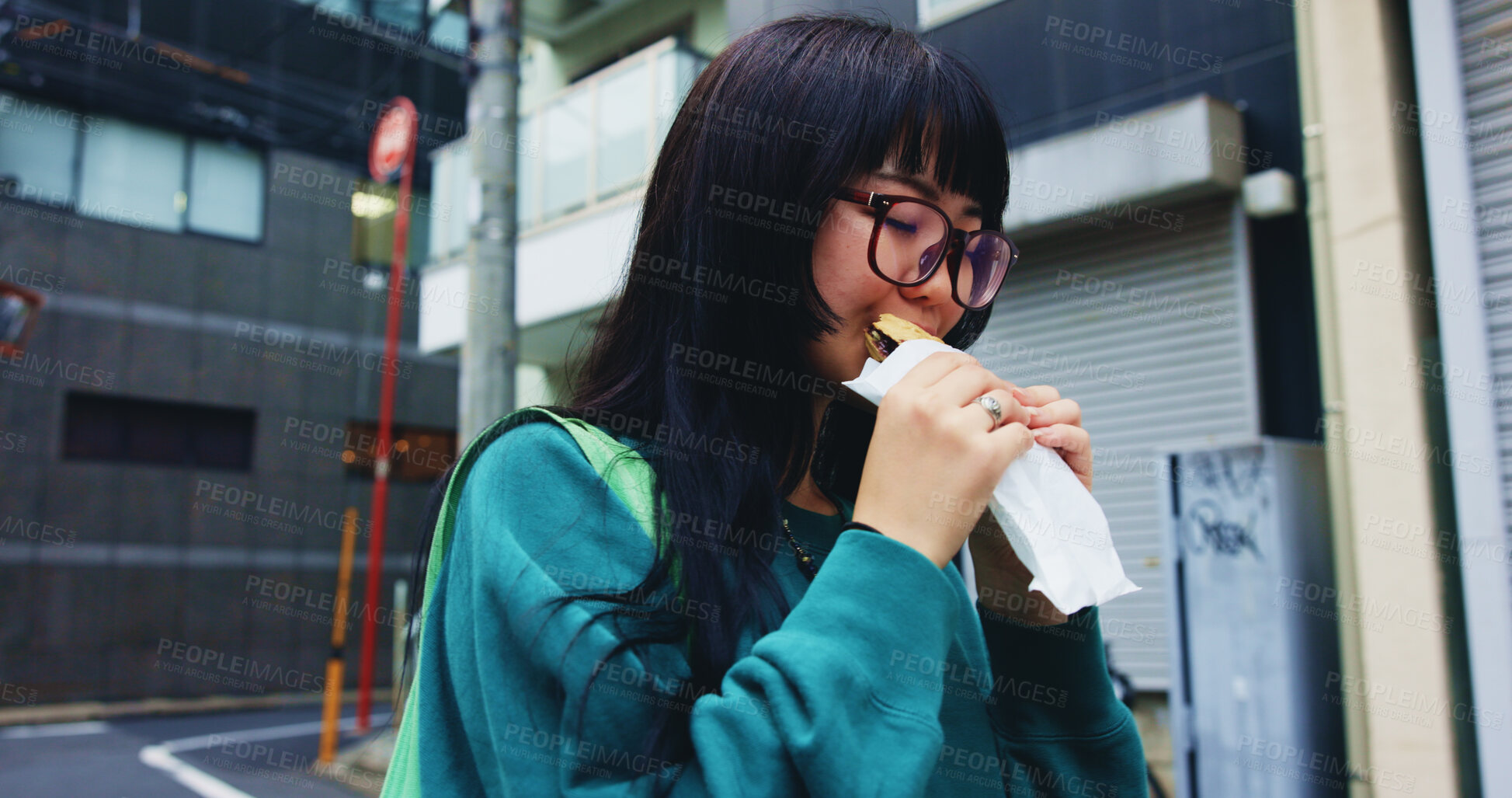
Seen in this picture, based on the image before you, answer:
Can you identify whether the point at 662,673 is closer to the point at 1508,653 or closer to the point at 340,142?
the point at 1508,653

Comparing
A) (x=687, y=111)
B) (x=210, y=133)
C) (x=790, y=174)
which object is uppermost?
(x=210, y=133)

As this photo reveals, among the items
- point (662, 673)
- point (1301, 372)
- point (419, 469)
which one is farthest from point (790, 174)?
point (419, 469)

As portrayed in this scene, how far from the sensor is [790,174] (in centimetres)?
124

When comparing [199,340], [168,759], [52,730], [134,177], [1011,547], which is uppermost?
[134,177]

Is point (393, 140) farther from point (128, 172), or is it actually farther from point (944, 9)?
point (128, 172)

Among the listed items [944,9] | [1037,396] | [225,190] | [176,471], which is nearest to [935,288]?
[1037,396]

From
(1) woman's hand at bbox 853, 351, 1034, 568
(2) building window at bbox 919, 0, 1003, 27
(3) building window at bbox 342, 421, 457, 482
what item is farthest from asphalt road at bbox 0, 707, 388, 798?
(1) woman's hand at bbox 853, 351, 1034, 568

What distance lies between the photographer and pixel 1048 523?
1.16 metres

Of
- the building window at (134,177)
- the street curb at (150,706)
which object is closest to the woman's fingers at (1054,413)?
the street curb at (150,706)

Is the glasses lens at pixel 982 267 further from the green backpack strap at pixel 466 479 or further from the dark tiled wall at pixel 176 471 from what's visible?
the dark tiled wall at pixel 176 471

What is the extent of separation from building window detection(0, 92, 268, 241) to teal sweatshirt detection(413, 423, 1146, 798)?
18.0 metres

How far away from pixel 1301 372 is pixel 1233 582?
1.38 metres

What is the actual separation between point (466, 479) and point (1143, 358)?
5785 millimetres

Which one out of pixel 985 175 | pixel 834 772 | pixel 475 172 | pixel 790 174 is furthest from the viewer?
pixel 475 172
